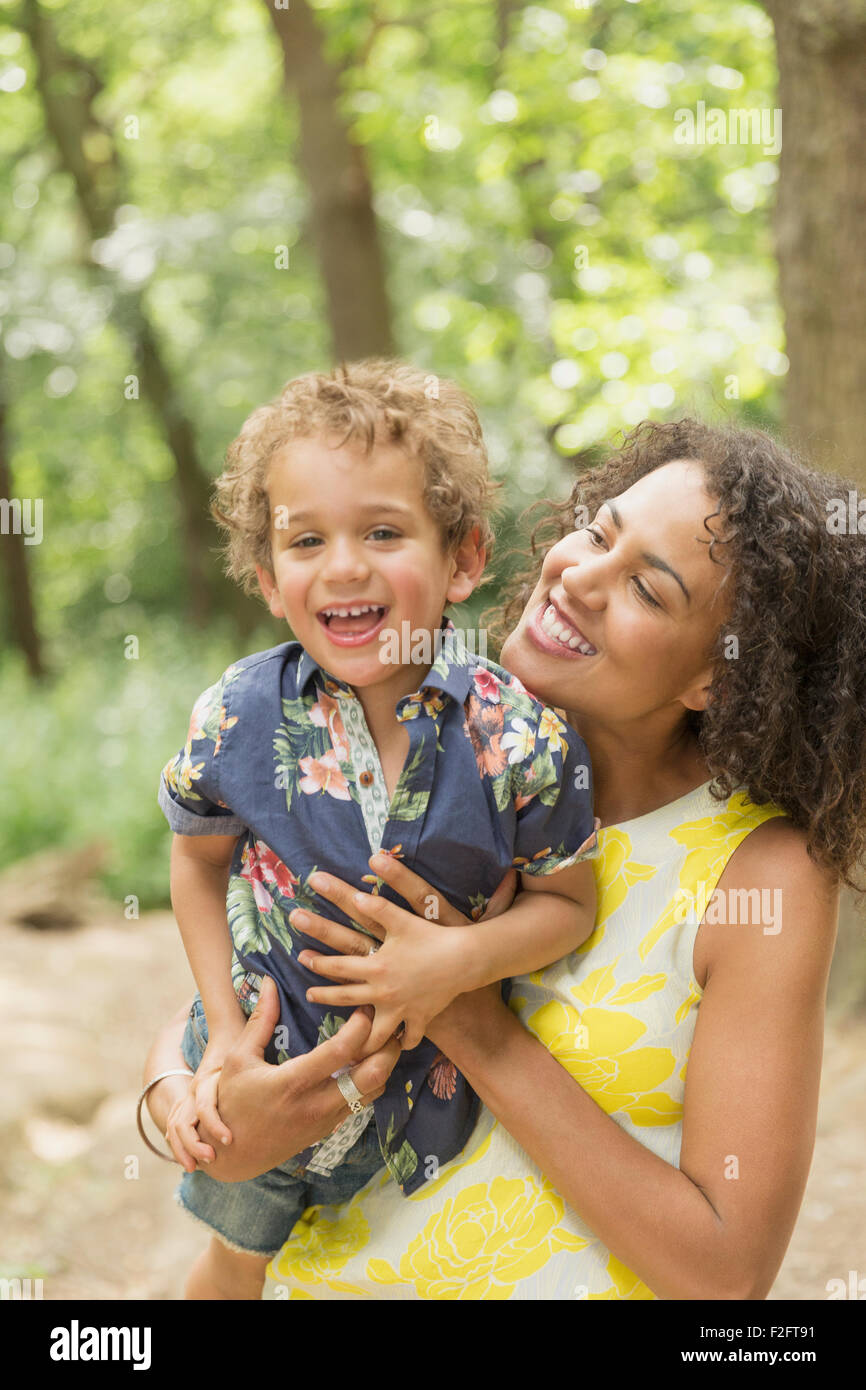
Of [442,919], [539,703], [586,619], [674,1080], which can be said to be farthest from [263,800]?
[674,1080]

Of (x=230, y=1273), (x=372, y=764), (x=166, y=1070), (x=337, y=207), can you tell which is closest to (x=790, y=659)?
(x=372, y=764)

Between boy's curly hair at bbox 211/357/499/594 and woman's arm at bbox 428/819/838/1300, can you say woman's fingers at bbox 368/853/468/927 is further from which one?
boy's curly hair at bbox 211/357/499/594

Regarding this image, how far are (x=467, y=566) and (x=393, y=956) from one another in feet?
1.87

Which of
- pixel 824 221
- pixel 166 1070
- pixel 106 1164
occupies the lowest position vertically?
pixel 106 1164

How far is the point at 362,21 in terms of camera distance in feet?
24.0

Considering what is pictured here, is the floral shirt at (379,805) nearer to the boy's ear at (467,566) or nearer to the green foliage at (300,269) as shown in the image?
the boy's ear at (467,566)

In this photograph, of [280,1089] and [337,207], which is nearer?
[280,1089]

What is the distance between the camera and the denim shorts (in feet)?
6.20

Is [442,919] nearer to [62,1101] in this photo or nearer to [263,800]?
[263,800]

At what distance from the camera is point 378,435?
1747 mm

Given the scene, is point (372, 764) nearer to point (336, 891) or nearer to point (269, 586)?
point (336, 891)

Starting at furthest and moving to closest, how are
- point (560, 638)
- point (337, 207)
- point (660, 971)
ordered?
point (337, 207) < point (560, 638) < point (660, 971)

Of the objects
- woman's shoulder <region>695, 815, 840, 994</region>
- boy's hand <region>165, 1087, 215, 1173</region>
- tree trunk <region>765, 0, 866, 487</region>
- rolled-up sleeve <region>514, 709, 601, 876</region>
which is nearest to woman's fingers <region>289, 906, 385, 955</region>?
rolled-up sleeve <region>514, 709, 601, 876</region>

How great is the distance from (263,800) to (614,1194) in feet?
2.21
